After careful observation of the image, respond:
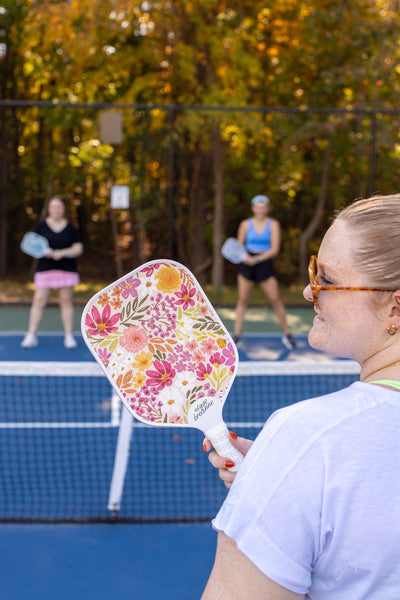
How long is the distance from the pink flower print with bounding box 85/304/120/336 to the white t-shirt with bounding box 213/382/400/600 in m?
0.44

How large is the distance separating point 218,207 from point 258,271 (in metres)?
6.69

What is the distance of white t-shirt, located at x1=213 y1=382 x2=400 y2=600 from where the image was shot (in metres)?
0.83

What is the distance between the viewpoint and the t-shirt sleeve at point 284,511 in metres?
0.83

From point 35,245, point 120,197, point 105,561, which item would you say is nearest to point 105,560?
point 105,561

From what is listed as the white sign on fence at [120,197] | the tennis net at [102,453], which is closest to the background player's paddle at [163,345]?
the tennis net at [102,453]

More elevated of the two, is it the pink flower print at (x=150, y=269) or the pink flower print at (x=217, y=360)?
the pink flower print at (x=150, y=269)

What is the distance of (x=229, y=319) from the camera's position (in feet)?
35.4

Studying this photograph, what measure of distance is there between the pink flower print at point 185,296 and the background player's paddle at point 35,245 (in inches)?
248

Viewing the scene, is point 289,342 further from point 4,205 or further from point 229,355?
point 4,205

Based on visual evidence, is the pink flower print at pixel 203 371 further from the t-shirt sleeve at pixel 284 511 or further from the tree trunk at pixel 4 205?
the tree trunk at pixel 4 205

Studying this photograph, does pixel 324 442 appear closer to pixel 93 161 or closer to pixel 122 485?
pixel 122 485

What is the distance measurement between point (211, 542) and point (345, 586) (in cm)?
252

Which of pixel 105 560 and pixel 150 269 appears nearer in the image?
pixel 150 269

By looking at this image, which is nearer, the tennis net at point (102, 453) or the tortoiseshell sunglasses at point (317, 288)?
the tortoiseshell sunglasses at point (317, 288)
